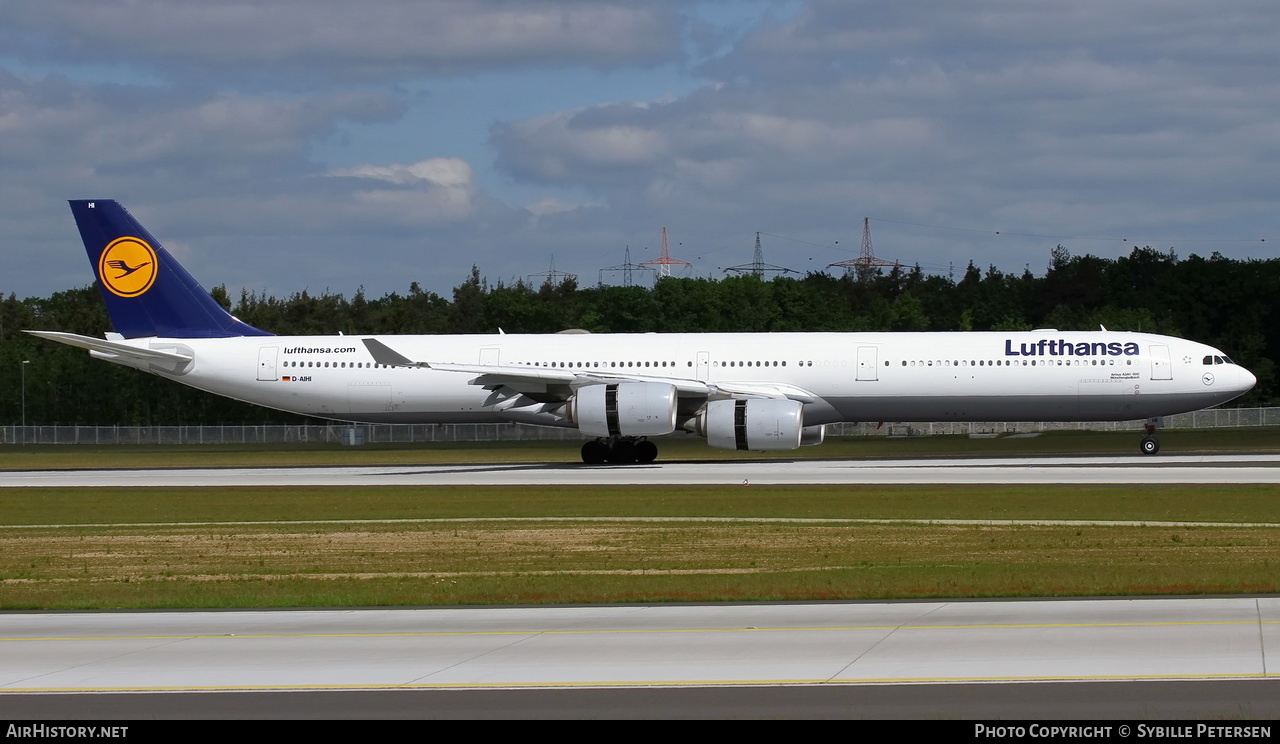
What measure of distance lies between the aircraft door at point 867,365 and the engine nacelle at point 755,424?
9.92ft

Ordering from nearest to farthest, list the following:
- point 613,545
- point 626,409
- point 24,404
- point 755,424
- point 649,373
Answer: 1. point 613,545
2. point 755,424
3. point 626,409
4. point 649,373
5. point 24,404

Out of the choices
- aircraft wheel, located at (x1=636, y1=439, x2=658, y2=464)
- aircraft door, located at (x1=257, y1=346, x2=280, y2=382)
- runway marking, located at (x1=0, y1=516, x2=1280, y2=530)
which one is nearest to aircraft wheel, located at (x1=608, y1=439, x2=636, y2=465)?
aircraft wheel, located at (x1=636, y1=439, x2=658, y2=464)

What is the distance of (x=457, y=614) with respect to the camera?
14.6 metres

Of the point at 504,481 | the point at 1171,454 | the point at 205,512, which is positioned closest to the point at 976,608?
the point at 205,512

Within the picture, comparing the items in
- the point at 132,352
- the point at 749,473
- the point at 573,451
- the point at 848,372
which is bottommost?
the point at 573,451

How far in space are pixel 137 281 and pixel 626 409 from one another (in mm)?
16874

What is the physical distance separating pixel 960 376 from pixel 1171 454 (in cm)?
729

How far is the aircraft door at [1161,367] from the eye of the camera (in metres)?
39.8

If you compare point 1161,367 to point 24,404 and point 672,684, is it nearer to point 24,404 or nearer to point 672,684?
point 672,684

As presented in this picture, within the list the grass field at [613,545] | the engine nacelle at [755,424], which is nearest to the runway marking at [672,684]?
the grass field at [613,545]

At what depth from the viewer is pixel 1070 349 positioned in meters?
40.1

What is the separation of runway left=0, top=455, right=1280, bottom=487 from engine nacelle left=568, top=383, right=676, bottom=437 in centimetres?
107

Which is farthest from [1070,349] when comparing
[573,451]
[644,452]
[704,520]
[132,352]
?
[132,352]
